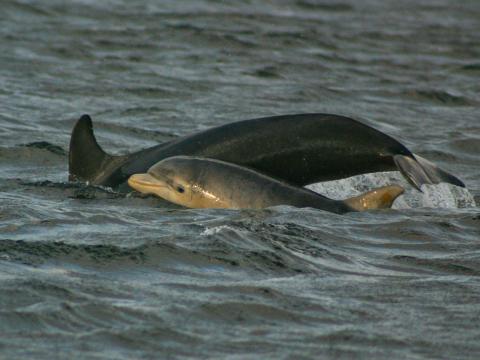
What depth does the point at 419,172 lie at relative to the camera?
34.3 ft

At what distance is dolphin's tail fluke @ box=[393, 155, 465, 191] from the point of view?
1038cm

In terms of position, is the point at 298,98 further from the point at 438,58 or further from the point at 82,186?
the point at 82,186

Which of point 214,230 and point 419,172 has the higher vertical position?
point 419,172

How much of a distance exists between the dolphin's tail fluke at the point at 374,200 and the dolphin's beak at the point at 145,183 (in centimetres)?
155

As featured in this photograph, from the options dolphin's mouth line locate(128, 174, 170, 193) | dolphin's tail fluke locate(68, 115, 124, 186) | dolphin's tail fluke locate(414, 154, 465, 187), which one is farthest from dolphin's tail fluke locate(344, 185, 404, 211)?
dolphin's tail fluke locate(68, 115, 124, 186)

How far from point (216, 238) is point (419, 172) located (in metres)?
2.06

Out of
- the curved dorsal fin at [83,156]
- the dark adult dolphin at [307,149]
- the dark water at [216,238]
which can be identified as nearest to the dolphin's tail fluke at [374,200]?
the dark water at [216,238]

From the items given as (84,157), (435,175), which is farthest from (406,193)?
(84,157)

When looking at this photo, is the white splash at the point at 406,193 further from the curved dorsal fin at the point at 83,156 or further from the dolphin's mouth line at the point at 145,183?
the curved dorsal fin at the point at 83,156

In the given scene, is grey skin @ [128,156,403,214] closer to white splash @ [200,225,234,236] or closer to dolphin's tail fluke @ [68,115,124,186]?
white splash @ [200,225,234,236]

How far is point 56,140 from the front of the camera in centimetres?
1430

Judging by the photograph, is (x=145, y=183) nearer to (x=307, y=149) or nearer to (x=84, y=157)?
(x=84, y=157)

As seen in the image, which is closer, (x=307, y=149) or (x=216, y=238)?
(x=216, y=238)

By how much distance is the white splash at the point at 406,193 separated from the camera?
10986 millimetres
